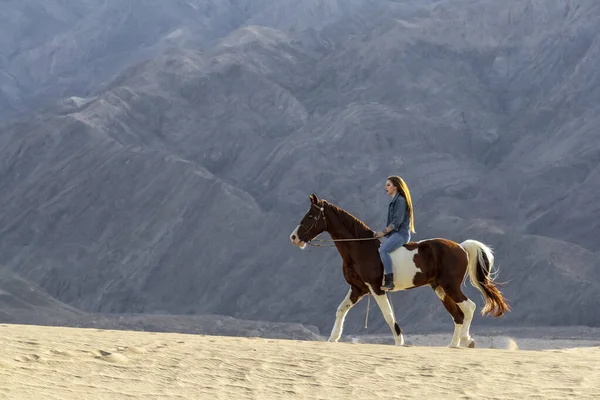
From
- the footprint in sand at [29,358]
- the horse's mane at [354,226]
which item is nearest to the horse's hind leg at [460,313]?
the horse's mane at [354,226]

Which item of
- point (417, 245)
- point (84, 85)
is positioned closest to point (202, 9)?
point (84, 85)

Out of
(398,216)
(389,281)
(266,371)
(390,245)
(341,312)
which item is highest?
(398,216)

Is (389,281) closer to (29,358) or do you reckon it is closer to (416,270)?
(416,270)

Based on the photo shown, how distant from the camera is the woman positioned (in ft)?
43.4

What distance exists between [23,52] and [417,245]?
3143 inches

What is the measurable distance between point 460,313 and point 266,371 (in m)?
5.02

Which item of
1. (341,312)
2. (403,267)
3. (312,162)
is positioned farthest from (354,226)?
(312,162)

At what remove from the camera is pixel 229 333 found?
123 ft

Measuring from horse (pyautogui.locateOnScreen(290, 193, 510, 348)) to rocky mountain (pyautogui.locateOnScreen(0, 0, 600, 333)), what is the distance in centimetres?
2544

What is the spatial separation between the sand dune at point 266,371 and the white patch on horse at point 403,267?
202 cm

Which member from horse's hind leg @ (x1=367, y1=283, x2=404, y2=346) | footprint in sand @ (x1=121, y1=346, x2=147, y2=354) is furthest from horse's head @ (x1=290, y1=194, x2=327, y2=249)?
footprint in sand @ (x1=121, y1=346, x2=147, y2=354)

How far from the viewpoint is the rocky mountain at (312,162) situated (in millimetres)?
44406

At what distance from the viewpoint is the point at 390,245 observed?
1334 cm

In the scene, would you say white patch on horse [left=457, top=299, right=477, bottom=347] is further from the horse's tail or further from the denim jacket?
the denim jacket
